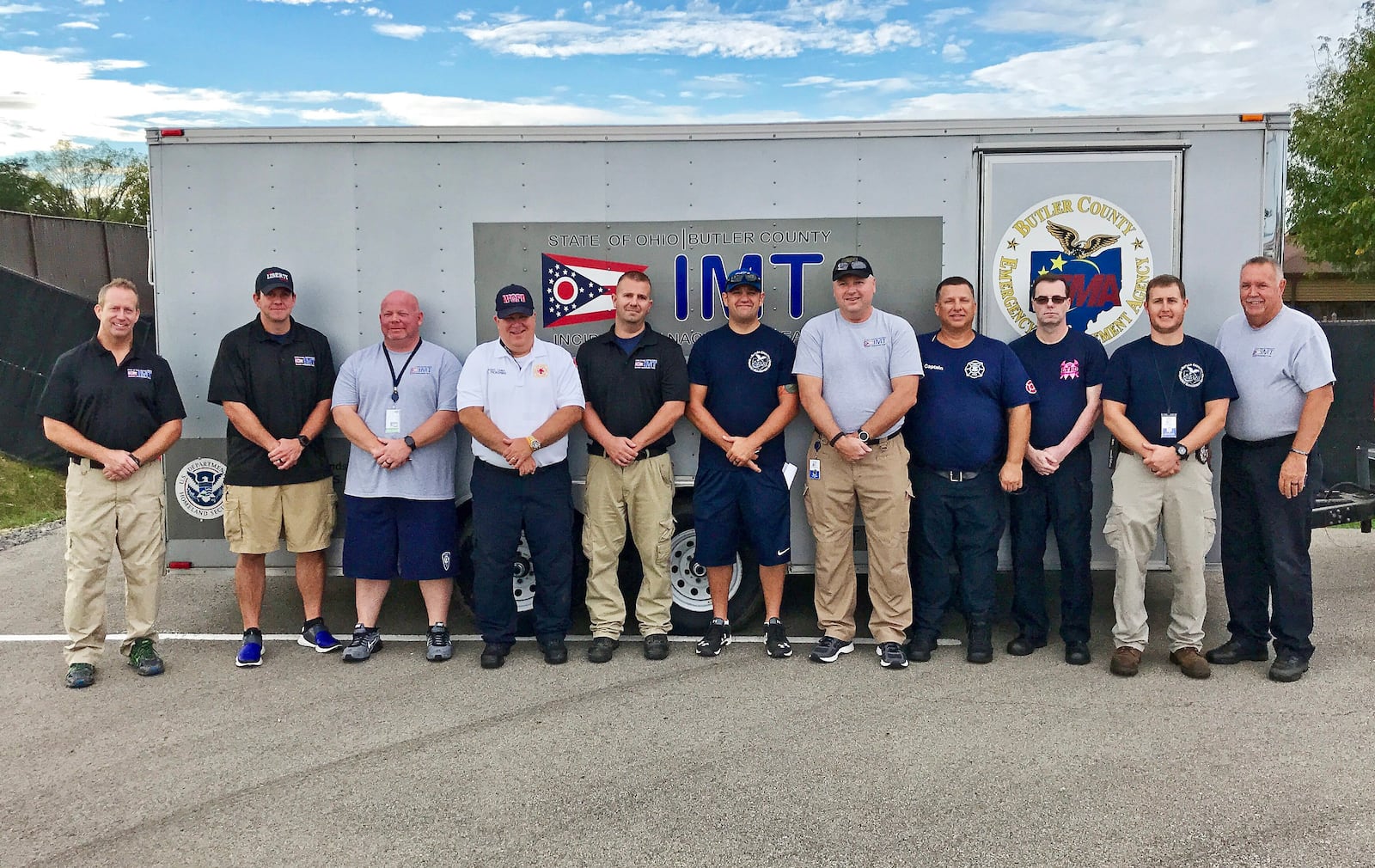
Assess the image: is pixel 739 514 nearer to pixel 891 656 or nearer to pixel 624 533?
pixel 624 533

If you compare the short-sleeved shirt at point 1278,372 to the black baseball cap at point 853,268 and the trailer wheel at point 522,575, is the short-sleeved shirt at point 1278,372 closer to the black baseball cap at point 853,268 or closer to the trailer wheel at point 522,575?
the black baseball cap at point 853,268

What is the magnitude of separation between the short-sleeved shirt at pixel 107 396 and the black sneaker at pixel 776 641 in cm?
323

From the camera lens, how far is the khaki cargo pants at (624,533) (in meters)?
4.72

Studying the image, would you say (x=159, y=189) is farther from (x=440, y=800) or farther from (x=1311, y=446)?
(x=1311, y=446)

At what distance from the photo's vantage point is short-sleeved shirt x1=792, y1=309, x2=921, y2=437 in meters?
4.54

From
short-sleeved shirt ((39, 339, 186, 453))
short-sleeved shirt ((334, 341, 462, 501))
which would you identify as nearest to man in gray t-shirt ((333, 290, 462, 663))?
short-sleeved shirt ((334, 341, 462, 501))

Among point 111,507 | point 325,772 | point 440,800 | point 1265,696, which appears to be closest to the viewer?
point 440,800

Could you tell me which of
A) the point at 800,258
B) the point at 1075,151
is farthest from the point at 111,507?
the point at 1075,151

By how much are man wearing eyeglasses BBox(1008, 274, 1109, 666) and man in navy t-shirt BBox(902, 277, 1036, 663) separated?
12 cm

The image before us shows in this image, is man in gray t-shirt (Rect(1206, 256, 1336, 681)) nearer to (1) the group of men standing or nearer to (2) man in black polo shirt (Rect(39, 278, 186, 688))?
(1) the group of men standing

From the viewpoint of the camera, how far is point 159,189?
4875 millimetres

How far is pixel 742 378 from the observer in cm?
467

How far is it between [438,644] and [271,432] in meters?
1.39

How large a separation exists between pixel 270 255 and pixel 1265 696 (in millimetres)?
5369
